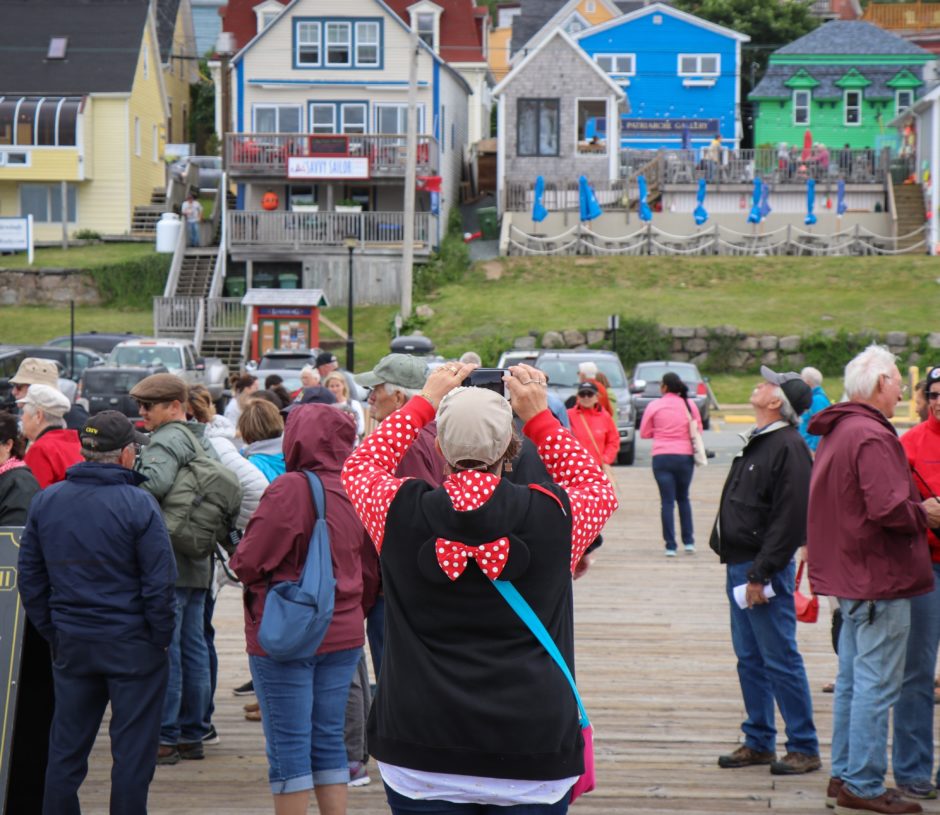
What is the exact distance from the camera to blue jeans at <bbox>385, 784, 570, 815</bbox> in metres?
3.79

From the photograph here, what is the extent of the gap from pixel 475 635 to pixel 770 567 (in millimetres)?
3242

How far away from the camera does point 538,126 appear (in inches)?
1908

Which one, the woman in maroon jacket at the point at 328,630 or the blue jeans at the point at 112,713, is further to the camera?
the woman in maroon jacket at the point at 328,630

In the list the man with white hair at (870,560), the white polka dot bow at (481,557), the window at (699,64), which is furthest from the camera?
the window at (699,64)

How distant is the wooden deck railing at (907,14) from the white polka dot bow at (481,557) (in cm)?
7060

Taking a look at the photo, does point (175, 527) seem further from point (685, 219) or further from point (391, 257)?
point (685, 219)

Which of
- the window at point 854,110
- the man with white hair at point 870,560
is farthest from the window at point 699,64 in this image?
the man with white hair at point 870,560

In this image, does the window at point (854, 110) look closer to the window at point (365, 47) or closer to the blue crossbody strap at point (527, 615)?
the window at point (365, 47)

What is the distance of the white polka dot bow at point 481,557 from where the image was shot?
3625 mm

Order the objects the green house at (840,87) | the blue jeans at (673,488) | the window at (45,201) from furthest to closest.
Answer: the green house at (840,87) → the window at (45,201) → the blue jeans at (673,488)

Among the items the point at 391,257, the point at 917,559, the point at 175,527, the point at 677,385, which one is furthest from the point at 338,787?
the point at 391,257

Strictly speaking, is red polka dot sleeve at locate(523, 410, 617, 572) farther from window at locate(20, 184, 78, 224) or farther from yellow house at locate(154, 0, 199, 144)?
yellow house at locate(154, 0, 199, 144)

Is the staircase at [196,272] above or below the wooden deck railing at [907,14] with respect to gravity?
below

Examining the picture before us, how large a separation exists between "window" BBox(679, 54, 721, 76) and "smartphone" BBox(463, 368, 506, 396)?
172 feet
